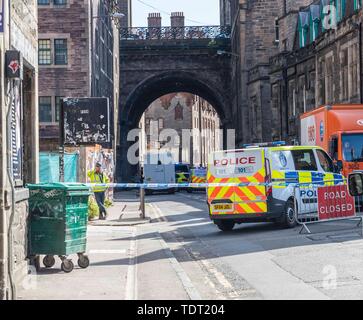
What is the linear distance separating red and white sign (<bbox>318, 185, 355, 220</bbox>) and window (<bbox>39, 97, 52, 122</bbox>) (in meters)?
25.8

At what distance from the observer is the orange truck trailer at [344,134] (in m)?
26.3

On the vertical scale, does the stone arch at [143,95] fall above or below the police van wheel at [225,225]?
above

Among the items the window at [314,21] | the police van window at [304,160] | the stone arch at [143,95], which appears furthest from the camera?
the stone arch at [143,95]

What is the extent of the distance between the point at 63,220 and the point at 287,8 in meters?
46.0

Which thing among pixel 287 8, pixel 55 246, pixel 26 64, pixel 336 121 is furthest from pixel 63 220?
pixel 287 8

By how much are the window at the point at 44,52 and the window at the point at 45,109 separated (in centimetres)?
195

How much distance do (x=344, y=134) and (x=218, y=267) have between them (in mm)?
13753

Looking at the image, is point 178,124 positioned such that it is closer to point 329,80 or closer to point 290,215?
point 329,80

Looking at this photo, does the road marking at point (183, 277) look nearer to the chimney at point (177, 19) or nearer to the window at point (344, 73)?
the window at point (344, 73)

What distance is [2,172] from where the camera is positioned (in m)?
9.55


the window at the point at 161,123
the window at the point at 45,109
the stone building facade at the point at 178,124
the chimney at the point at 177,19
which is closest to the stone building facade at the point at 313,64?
the window at the point at 45,109

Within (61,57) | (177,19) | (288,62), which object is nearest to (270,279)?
(61,57)

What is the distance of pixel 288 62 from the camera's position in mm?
49781

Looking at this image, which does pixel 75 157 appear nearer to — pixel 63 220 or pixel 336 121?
pixel 336 121
